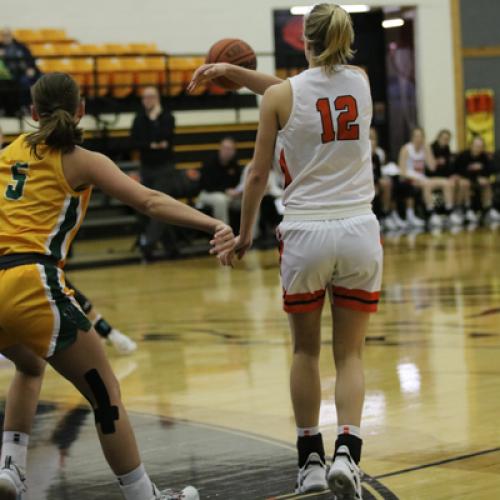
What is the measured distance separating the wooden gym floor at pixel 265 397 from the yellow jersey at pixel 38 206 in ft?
3.42

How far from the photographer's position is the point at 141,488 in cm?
390

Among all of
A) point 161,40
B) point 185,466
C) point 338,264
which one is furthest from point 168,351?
point 161,40

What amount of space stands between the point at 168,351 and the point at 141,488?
148 inches

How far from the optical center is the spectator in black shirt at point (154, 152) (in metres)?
13.9

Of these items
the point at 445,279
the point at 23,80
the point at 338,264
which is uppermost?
the point at 23,80

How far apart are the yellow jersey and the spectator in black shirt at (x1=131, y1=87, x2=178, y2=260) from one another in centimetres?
985

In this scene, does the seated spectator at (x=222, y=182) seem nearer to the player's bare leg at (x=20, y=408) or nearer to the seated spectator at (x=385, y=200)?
the seated spectator at (x=385, y=200)

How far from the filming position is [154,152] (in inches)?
554

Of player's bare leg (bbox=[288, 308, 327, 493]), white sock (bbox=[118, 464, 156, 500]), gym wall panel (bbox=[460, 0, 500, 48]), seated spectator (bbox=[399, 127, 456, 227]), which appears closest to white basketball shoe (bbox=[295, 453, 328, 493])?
player's bare leg (bbox=[288, 308, 327, 493])

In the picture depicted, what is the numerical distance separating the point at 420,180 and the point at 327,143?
13242 millimetres

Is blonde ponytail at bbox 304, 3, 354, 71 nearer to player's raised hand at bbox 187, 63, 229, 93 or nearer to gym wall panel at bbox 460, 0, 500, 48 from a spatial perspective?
player's raised hand at bbox 187, 63, 229, 93

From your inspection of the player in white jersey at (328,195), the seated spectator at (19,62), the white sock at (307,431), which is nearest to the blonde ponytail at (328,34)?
the player in white jersey at (328,195)

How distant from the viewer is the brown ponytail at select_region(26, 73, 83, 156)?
12.8 ft

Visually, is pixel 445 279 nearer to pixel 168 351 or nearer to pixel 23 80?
pixel 168 351
